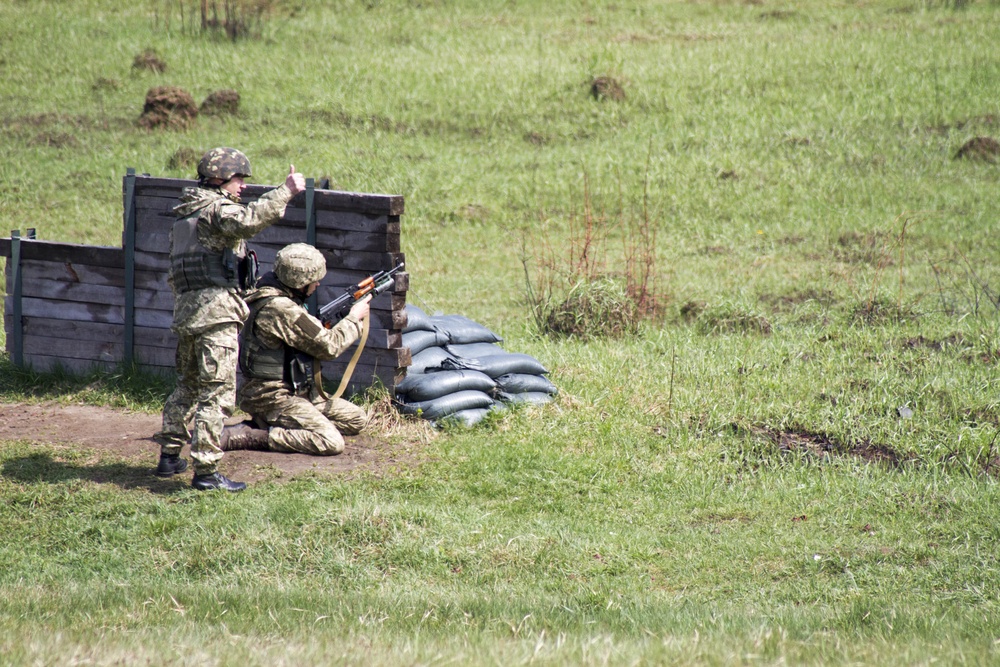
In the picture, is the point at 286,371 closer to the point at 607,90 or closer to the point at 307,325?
the point at 307,325

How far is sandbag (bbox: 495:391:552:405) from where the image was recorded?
24.4ft

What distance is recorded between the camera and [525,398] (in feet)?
24.5

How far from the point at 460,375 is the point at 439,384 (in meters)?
0.18

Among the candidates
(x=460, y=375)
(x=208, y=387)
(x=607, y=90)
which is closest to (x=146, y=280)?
(x=208, y=387)

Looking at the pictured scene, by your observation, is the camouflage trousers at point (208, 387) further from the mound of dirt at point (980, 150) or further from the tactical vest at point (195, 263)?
the mound of dirt at point (980, 150)

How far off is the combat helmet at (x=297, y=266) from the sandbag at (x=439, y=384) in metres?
1.21

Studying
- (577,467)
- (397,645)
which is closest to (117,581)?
(397,645)

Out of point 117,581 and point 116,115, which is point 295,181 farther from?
point 116,115

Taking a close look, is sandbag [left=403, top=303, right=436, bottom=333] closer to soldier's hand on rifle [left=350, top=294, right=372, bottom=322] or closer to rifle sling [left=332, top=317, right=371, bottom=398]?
rifle sling [left=332, top=317, right=371, bottom=398]

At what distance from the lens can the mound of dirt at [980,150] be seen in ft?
51.0

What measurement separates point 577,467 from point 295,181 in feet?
7.98

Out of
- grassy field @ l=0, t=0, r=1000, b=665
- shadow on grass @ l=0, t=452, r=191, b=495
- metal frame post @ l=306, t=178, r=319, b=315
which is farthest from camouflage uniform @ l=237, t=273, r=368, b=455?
metal frame post @ l=306, t=178, r=319, b=315

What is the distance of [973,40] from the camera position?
766 inches

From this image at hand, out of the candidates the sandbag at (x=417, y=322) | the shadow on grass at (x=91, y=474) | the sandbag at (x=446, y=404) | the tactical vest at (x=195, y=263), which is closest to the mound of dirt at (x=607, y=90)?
the sandbag at (x=417, y=322)
